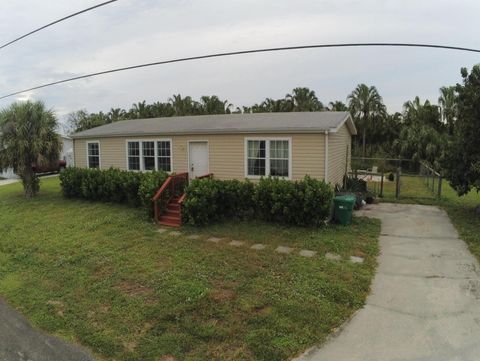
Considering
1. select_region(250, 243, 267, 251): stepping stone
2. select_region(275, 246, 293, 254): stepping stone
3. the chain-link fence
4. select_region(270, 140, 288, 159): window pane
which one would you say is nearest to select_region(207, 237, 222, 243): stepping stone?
select_region(250, 243, 267, 251): stepping stone

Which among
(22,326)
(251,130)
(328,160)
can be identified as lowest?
(22,326)

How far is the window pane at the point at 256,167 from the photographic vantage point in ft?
39.0

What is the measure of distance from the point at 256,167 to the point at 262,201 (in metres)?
2.21

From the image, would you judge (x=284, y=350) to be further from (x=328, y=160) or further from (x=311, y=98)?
(x=311, y=98)

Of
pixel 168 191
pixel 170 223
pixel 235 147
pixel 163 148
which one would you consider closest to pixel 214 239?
pixel 170 223

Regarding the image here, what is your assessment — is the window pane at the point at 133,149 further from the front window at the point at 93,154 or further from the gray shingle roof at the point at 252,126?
the front window at the point at 93,154

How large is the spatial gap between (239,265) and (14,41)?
9.30 meters

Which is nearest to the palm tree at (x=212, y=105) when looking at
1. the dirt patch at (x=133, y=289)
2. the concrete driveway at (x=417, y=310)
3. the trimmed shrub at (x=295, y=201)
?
the trimmed shrub at (x=295, y=201)

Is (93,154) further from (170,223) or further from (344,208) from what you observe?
(344,208)

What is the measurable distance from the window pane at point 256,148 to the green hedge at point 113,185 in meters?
3.01

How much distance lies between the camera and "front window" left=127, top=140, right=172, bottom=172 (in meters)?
13.9

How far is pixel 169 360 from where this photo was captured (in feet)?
13.8

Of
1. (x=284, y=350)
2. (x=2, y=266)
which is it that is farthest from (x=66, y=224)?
(x=284, y=350)

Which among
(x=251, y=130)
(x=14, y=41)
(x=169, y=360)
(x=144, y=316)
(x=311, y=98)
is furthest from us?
(x=311, y=98)
